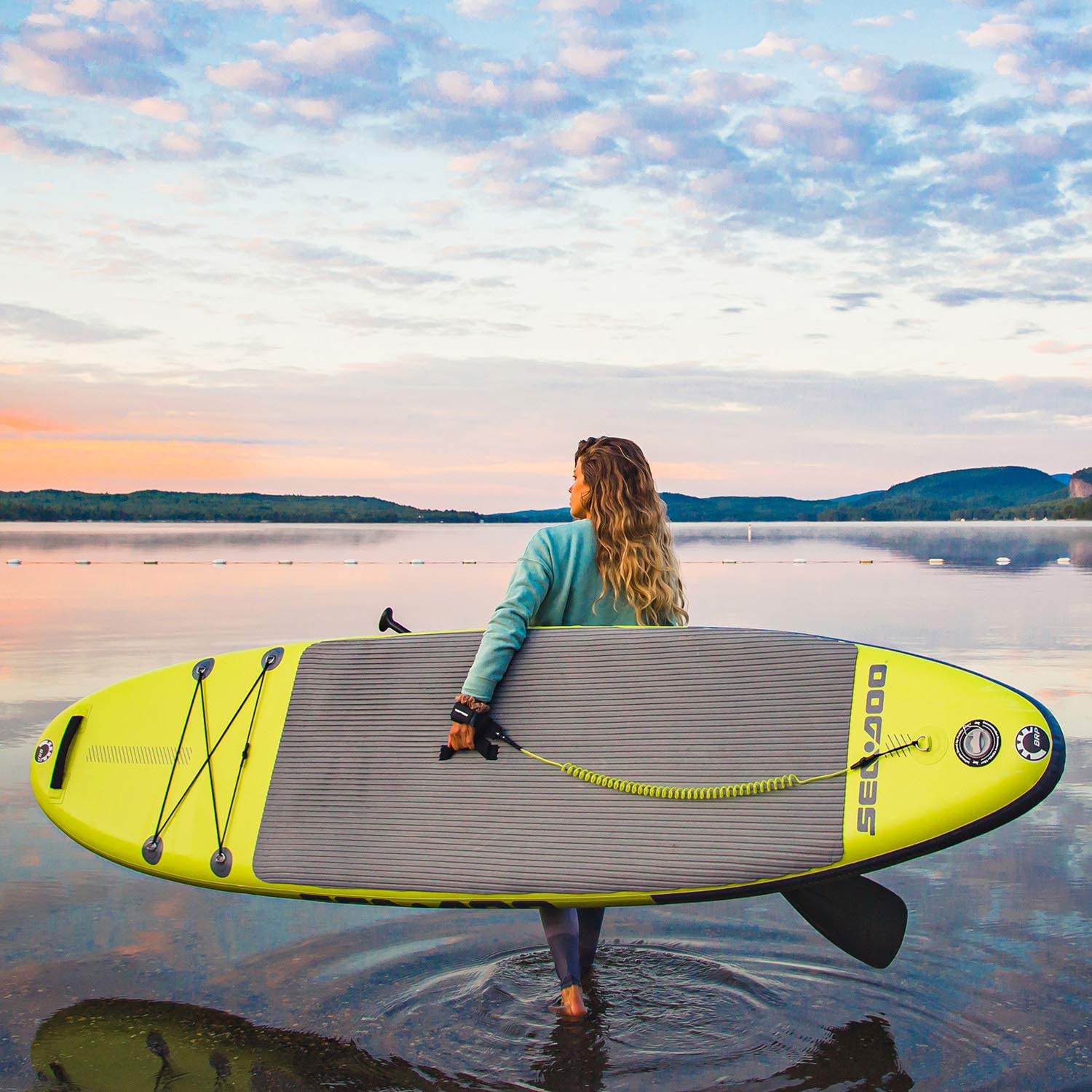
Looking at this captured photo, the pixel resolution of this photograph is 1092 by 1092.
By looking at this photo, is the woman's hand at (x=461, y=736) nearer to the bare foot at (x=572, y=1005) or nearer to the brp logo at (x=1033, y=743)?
the bare foot at (x=572, y=1005)

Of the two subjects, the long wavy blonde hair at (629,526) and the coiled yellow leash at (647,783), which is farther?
the long wavy blonde hair at (629,526)

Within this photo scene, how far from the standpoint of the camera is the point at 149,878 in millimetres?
4883

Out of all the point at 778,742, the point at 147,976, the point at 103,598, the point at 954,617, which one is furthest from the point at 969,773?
the point at 103,598

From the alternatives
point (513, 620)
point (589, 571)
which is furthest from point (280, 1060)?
point (589, 571)

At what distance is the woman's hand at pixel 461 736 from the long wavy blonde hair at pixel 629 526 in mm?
596

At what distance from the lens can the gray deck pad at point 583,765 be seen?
144 inches

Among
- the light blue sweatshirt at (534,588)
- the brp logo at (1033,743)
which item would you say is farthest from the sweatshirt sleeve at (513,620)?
the brp logo at (1033,743)

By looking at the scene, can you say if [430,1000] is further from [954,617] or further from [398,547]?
[398,547]

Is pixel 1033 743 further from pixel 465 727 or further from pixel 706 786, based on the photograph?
pixel 465 727

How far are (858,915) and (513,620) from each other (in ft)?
4.65

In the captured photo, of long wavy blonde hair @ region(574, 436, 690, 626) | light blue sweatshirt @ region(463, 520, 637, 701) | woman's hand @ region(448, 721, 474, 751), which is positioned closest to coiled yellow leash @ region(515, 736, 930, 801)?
woman's hand @ region(448, 721, 474, 751)

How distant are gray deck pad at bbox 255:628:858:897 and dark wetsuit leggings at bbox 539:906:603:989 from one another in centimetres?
9

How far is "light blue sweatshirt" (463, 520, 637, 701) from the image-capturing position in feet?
12.4

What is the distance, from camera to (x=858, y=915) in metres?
3.85
